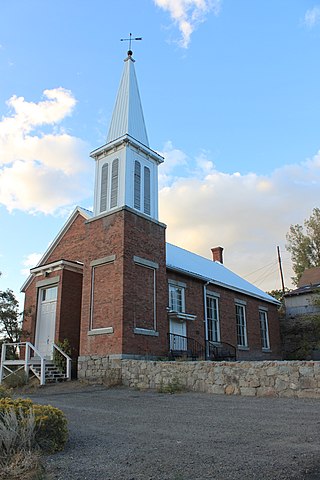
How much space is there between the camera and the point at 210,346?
20.5 metres

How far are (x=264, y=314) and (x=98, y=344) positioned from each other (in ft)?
47.9

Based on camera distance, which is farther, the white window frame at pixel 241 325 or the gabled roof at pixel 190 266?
the white window frame at pixel 241 325

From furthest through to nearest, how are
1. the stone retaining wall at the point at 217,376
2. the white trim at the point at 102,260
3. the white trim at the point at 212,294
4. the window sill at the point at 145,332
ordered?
the white trim at the point at 212,294 → the white trim at the point at 102,260 → the window sill at the point at 145,332 → the stone retaining wall at the point at 217,376

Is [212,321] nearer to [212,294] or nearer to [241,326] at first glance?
[212,294]

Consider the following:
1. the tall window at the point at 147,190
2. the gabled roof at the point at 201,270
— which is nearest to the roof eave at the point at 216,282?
the gabled roof at the point at 201,270

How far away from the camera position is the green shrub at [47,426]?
545 centimetres

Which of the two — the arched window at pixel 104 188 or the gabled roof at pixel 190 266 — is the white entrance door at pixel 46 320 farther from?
the arched window at pixel 104 188

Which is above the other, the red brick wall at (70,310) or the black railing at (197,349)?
the red brick wall at (70,310)

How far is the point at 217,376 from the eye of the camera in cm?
1200

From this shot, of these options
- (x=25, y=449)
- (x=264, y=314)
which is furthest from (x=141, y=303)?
(x=264, y=314)

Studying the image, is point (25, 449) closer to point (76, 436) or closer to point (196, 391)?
point (76, 436)

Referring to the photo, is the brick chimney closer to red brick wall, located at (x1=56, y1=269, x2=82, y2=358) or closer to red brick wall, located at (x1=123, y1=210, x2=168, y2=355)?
red brick wall, located at (x1=123, y1=210, x2=168, y2=355)

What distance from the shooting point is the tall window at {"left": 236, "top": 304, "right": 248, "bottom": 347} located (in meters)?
23.6

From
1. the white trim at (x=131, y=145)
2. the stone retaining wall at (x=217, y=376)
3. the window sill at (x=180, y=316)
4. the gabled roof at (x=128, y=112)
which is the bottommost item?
the stone retaining wall at (x=217, y=376)
